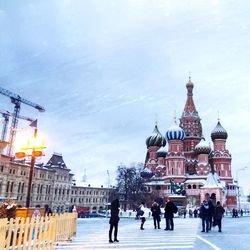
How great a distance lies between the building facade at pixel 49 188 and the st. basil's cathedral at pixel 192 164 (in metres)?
14.6

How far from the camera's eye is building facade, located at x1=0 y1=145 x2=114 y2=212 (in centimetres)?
6625

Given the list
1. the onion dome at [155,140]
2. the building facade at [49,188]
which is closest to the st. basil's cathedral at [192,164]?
the onion dome at [155,140]

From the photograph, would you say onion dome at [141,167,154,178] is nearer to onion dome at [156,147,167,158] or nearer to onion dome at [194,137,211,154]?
onion dome at [156,147,167,158]

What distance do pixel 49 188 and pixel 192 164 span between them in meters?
36.2

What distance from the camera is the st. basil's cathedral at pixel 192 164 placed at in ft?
242

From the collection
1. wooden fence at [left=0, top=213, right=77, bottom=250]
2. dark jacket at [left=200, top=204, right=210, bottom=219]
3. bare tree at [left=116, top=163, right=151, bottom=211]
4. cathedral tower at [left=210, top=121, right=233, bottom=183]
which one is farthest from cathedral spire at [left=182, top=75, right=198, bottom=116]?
wooden fence at [left=0, top=213, right=77, bottom=250]

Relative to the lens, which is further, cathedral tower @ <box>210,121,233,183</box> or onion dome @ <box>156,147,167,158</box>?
onion dome @ <box>156,147,167,158</box>

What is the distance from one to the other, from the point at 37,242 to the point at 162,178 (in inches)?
2789

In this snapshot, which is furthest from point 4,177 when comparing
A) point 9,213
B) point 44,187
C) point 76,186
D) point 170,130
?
point 9,213

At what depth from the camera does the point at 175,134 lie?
259 feet

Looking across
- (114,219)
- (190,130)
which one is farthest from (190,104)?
(114,219)

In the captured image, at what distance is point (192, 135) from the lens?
84375 millimetres

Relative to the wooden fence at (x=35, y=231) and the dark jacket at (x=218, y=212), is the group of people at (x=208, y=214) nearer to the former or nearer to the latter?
the dark jacket at (x=218, y=212)

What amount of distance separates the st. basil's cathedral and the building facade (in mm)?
14563
